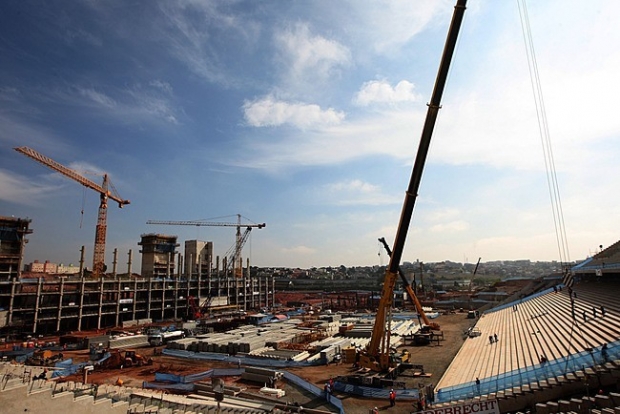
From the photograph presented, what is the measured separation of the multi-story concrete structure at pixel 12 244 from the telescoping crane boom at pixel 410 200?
252ft

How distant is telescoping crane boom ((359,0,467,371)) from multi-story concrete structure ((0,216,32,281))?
252ft

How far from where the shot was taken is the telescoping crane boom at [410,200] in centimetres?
2111

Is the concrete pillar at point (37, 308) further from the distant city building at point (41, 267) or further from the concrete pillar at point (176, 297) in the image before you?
the distant city building at point (41, 267)

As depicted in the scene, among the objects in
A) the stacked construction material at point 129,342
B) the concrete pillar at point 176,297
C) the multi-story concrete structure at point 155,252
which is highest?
the multi-story concrete structure at point 155,252

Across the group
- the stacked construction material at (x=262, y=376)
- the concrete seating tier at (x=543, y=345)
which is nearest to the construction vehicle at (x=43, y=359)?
the stacked construction material at (x=262, y=376)

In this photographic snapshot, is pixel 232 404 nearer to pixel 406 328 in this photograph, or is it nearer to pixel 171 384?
pixel 171 384

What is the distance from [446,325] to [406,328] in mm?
8567

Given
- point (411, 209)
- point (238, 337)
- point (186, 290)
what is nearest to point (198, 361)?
point (238, 337)

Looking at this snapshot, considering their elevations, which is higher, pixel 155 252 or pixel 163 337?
pixel 155 252

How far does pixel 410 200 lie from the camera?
2391 cm

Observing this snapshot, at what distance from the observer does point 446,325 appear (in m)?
58.0

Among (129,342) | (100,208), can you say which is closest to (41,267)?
(100,208)

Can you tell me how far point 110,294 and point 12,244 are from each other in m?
23.3

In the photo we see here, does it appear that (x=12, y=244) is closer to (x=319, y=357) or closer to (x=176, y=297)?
(x=176, y=297)
